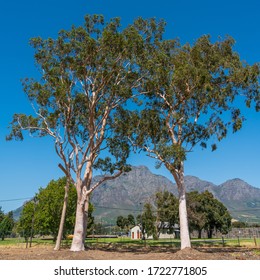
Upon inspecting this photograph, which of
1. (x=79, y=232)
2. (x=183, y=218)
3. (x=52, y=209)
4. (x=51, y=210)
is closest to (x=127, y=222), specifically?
(x=51, y=210)

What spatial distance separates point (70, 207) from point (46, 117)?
911 inches

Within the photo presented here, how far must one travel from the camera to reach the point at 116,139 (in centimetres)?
2539

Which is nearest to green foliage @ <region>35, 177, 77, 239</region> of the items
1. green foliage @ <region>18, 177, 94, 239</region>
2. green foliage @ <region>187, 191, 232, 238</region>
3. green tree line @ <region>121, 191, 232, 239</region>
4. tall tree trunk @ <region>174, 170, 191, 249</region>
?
green foliage @ <region>18, 177, 94, 239</region>

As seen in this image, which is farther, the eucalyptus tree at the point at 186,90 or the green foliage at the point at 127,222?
the green foliage at the point at 127,222

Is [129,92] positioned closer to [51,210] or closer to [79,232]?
[79,232]

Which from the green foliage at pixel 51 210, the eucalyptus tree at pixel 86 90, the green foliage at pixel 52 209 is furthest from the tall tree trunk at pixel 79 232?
the green foliage at pixel 52 209

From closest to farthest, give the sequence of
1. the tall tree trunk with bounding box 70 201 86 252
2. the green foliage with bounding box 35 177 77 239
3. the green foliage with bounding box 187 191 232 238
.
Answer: the tall tree trunk with bounding box 70 201 86 252 < the green foliage with bounding box 35 177 77 239 < the green foliage with bounding box 187 191 232 238

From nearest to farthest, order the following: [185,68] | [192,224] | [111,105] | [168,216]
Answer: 1. [185,68]
2. [111,105]
3. [168,216]
4. [192,224]

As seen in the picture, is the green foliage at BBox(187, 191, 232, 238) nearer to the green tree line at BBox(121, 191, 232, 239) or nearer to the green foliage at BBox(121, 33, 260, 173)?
the green tree line at BBox(121, 191, 232, 239)

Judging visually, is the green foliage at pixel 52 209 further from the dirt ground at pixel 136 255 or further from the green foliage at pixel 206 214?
the green foliage at pixel 206 214

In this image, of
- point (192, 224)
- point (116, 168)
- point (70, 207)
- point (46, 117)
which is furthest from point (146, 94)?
point (192, 224)

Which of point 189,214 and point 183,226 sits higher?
point 189,214

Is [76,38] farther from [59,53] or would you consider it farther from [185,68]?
[185,68]

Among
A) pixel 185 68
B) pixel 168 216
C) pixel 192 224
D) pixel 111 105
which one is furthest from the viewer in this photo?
pixel 192 224
